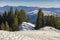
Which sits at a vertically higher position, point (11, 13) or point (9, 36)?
point (9, 36)

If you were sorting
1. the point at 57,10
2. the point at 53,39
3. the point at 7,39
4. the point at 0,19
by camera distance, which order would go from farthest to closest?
1. the point at 57,10
2. the point at 0,19
3. the point at 53,39
4. the point at 7,39

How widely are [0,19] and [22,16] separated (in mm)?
2489

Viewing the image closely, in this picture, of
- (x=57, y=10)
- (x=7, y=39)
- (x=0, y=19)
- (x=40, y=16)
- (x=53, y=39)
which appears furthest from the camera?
(x=57, y=10)

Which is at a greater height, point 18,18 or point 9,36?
point 9,36

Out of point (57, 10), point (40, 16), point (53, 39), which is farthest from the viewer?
point (57, 10)

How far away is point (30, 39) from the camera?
9.48 feet

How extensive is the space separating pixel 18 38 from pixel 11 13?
23.5 metres

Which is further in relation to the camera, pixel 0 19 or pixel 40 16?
pixel 0 19

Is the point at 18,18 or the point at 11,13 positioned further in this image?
the point at 11,13

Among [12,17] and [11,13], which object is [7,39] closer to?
[12,17]

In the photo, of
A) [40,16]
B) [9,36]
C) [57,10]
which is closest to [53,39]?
[9,36]

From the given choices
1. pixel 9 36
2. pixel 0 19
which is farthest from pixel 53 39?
pixel 0 19

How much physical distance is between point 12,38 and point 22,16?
74.3 feet

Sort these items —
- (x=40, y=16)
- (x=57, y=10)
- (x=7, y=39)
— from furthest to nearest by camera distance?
(x=57, y=10) → (x=40, y=16) → (x=7, y=39)
